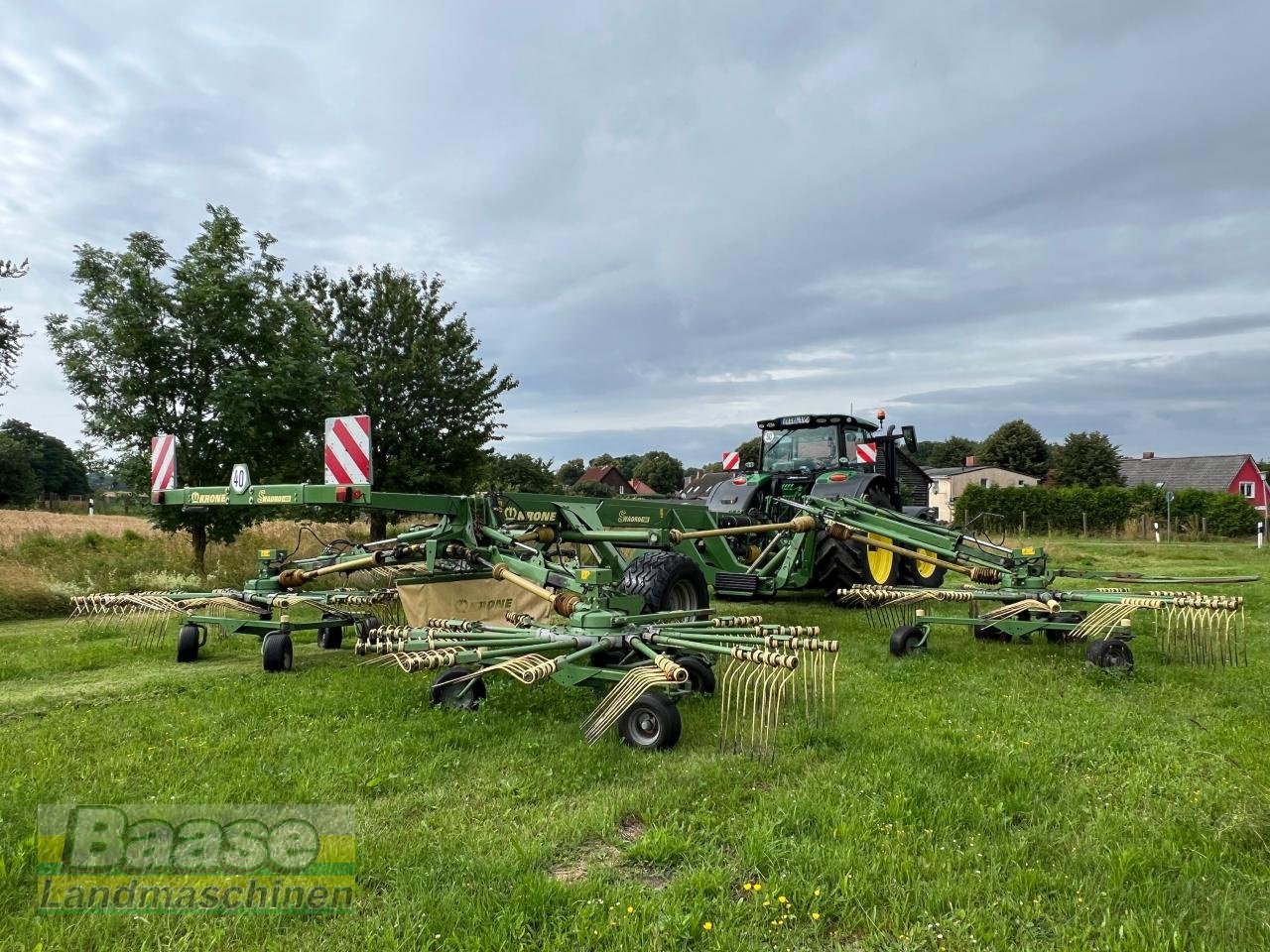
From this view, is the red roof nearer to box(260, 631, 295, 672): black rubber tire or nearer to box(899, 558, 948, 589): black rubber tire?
box(899, 558, 948, 589): black rubber tire

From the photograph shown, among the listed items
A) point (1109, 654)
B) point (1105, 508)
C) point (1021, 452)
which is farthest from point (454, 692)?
point (1021, 452)

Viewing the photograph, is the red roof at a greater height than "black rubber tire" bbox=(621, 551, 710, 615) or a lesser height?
greater

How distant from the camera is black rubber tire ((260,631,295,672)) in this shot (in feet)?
20.4

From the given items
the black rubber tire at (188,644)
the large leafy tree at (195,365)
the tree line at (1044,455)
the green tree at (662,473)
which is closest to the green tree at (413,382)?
the large leafy tree at (195,365)

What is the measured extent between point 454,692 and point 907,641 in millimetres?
3735

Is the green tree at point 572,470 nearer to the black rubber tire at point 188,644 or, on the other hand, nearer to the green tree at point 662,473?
the green tree at point 662,473

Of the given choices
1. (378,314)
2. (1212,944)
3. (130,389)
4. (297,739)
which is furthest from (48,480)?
(1212,944)

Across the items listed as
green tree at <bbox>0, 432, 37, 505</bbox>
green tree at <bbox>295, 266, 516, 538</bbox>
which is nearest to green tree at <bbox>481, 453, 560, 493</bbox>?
green tree at <bbox>295, 266, 516, 538</bbox>

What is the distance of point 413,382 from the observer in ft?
51.2

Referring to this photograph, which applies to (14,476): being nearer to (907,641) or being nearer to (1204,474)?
(907,641)

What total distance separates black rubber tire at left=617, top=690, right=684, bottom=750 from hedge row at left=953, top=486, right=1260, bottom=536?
822 inches

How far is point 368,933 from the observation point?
2.35 m

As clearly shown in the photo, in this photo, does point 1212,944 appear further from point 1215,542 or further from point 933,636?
point 1215,542

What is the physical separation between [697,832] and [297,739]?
2.41 m
